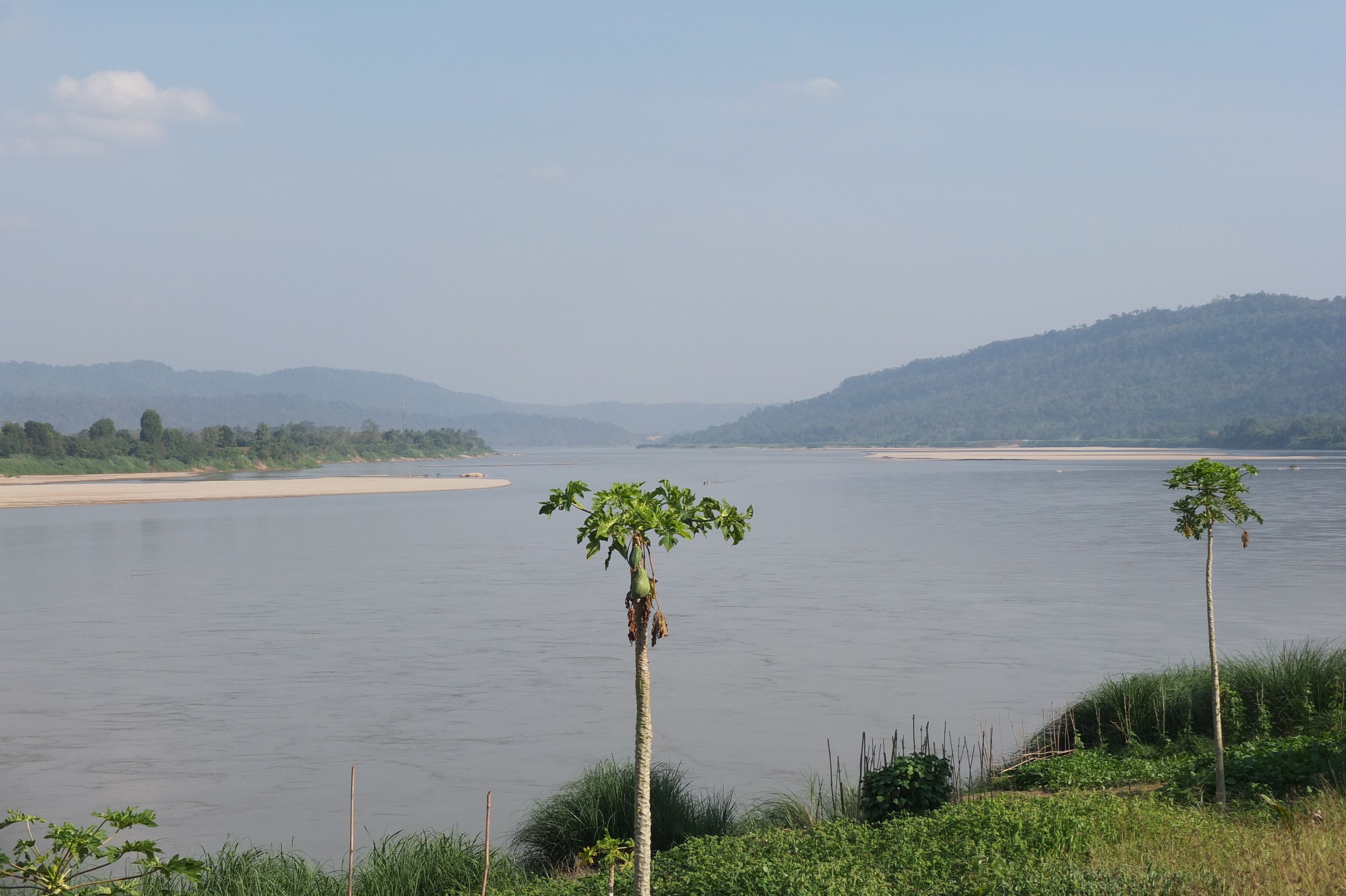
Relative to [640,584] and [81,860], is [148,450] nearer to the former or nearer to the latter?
[81,860]

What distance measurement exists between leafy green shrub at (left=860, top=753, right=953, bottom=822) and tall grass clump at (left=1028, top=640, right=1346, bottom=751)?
2.79 metres

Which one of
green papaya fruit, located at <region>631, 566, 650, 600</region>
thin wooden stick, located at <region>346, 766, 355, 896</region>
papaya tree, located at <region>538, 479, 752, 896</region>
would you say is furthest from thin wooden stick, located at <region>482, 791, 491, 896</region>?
green papaya fruit, located at <region>631, 566, 650, 600</region>

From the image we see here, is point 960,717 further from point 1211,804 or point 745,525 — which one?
point 745,525

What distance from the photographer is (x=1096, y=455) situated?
525 ft

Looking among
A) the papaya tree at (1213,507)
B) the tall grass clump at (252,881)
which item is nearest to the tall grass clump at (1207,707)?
the papaya tree at (1213,507)

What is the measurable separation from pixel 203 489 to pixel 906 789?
279 ft

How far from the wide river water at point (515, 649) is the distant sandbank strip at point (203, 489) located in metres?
28.4

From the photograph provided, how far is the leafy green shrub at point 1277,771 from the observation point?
9828 mm

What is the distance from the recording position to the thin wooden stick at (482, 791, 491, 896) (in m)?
7.05

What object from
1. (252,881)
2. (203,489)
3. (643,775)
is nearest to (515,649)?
(252,881)

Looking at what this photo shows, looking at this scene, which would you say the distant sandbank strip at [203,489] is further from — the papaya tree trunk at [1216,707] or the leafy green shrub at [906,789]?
the papaya tree trunk at [1216,707]

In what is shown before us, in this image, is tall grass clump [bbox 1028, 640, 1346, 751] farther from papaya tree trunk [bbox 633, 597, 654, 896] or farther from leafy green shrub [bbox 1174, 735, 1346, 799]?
papaya tree trunk [bbox 633, 597, 654, 896]

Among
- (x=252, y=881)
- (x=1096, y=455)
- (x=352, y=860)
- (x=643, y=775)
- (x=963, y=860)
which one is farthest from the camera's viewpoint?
(x=1096, y=455)

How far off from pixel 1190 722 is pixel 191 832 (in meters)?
10.7
